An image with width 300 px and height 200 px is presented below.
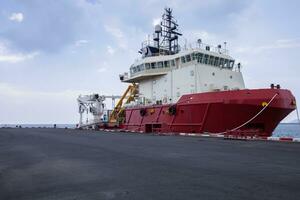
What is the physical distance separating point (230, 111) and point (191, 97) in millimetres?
3555

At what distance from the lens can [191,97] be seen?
25.9m

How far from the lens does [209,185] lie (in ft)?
20.8

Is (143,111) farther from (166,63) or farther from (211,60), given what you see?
(211,60)

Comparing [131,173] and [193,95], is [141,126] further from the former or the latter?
[131,173]

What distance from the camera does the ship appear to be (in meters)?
22.9

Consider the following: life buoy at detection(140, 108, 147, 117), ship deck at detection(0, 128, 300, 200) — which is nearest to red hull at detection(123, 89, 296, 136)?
life buoy at detection(140, 108, 147, 117)

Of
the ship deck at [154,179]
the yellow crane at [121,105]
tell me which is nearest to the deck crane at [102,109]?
the yellow crane at [121,105]

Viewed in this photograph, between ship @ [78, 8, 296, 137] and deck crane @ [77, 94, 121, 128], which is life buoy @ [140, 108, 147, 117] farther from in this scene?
deck crane @ [77, 94, 121, 128]

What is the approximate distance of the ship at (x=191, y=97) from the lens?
22.9 metres

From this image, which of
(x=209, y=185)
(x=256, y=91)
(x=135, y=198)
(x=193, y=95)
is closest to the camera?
(x=135, y=198)

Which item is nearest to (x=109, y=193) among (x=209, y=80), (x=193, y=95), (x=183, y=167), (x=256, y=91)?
(x=183, y=167)

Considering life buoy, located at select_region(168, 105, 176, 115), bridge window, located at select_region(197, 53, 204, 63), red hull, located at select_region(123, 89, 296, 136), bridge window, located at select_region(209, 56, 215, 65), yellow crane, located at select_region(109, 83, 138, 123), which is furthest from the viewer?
yellow crane, located at select_region(109, 83, 138, 123)

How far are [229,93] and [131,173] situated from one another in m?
16.4

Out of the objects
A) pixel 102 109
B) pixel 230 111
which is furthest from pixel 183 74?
pixel 102 109
